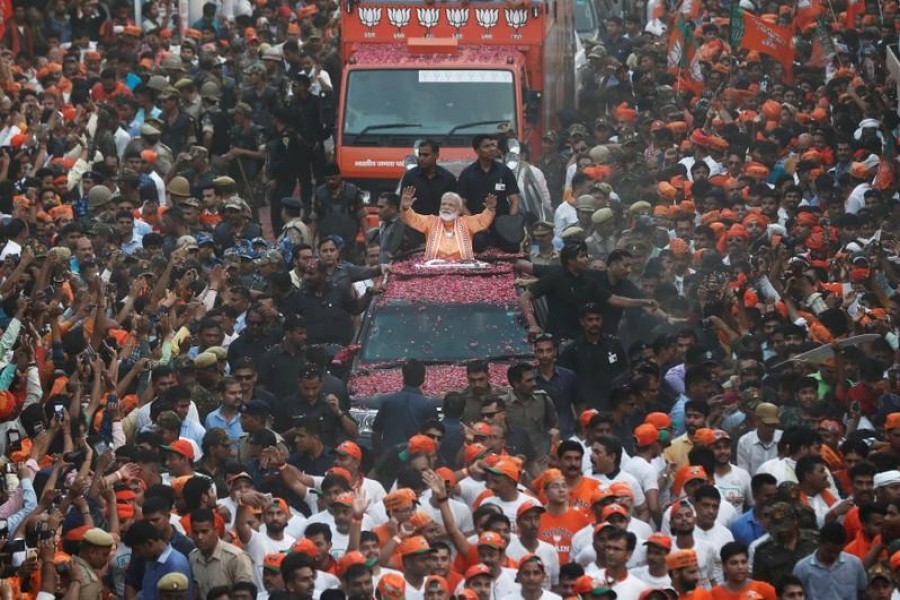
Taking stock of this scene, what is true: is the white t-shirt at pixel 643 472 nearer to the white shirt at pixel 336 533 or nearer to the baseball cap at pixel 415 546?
the white shirt at pixel 336 533

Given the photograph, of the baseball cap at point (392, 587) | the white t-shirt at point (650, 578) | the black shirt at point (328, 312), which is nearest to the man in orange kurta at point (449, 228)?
the black shirt at point (328, 312)

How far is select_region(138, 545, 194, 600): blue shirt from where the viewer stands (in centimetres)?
1407

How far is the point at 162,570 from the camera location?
555 inches

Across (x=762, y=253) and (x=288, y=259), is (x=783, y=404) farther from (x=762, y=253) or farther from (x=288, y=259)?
(x=288, y=259)

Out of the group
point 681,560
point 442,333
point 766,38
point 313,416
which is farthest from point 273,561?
point 766,38

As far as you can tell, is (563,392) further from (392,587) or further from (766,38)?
(766,38)

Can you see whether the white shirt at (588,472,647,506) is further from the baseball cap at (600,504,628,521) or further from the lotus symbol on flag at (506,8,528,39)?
the lotus symbol on flag at (506,8,528,39)

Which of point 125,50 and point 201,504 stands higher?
point 201,504

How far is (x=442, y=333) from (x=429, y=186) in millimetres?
2980

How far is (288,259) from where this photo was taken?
21469mm

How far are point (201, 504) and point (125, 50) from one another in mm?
15375

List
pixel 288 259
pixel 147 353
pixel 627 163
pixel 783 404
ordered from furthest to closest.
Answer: pixel 627 163 → pixel 288 259 → pixel 147 353 → pixel 783 404

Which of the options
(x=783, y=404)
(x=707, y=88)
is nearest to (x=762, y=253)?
(x=783, y=404)

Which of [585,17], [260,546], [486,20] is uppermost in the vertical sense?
[260,546]
